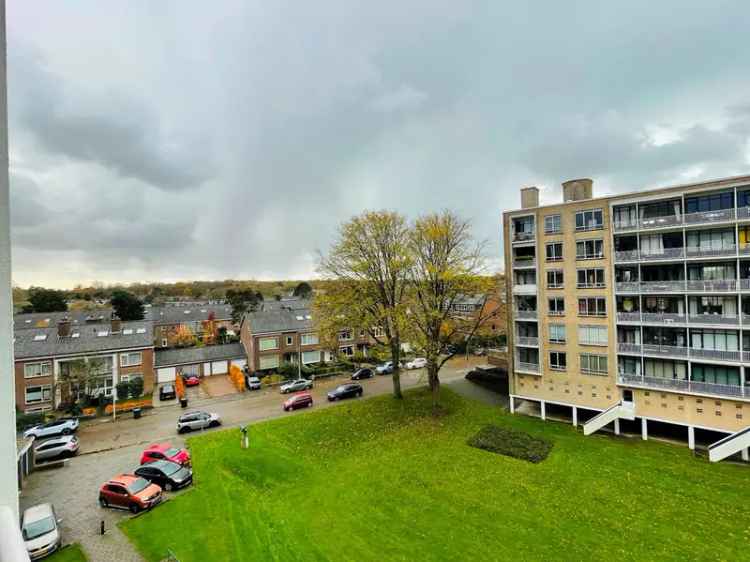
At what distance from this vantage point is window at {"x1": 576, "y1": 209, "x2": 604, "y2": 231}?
2630cm

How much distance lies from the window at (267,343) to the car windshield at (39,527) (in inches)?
1152

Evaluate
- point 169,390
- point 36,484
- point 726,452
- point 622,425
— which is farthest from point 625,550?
point 169,390

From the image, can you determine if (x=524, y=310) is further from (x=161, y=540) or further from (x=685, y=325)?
(x=161, y=540)

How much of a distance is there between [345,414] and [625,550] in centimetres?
1889

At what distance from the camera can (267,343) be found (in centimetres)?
4556

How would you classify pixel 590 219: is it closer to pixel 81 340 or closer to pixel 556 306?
pixel 556 306

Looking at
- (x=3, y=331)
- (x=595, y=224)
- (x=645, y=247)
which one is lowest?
(x=3, y=331)

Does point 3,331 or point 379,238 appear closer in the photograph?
point 3,331

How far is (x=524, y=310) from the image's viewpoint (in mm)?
30016

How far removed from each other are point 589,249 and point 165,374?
1730 inches

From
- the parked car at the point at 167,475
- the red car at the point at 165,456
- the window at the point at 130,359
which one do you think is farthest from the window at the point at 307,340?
the parked car at the point at 167,475

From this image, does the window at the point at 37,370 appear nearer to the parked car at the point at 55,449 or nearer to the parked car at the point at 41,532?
the parked car at the point at 55,449

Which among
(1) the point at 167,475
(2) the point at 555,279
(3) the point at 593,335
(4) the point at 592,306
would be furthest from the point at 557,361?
(1) the point at 167,475

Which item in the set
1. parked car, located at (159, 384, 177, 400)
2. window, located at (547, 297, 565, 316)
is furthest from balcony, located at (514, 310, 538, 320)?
parked car, located at (159, 384, 177, 400)
